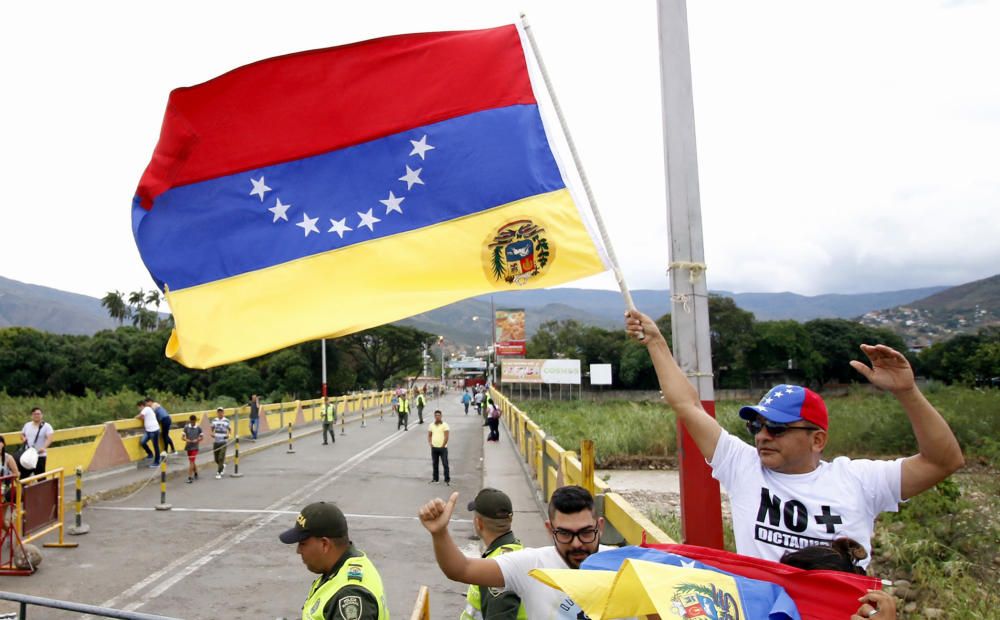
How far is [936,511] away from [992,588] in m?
2.78

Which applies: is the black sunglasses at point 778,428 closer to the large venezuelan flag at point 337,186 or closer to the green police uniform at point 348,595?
the green police uniform at point 348,595

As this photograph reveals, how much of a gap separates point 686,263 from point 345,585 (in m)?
2.25

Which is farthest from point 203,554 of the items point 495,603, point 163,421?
point 163,421

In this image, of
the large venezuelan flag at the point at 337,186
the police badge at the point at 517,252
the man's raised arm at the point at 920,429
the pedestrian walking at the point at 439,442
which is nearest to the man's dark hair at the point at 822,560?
the man's raised arm at the point at 920,429

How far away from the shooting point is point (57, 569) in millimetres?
9766

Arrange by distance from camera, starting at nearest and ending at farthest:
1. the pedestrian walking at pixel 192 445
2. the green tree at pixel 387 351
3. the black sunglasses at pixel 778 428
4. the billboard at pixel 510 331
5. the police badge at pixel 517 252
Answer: the black sunglasses at pixel 778 428 < the police badge at pixel 517 252 < the pedestrian walking at pixel 192 445 < the billboard at pixel 510 331 < the green tree at pixel 387 351

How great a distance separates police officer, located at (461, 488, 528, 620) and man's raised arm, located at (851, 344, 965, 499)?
5.63ft

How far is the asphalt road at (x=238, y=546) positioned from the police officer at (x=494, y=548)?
4.69 m

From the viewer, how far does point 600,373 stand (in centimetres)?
7081

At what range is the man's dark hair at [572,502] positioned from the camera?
3271 mm

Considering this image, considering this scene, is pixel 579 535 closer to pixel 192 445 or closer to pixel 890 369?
pixel 890 369

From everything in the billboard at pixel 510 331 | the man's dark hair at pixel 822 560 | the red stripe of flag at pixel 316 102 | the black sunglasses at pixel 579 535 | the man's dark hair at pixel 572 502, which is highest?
the billboard at pixel 510 331

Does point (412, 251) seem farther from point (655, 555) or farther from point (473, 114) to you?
point (655, 555)

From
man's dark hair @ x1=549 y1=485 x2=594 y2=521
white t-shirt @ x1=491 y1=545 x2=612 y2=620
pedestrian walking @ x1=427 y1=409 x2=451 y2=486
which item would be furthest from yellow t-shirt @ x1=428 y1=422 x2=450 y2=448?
man's dark hair @ x1=549 y1=485 x2=594 y2=521
